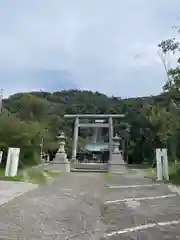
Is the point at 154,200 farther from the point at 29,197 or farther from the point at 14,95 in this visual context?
the point at 14,95

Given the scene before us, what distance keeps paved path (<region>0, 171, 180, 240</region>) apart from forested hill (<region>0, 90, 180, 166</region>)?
11140 mm

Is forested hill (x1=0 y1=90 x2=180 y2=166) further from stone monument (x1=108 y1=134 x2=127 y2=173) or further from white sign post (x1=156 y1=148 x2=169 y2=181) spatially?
stone monument (x1=108 y1=134 x2=127 y2=173)

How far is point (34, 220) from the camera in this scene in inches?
237

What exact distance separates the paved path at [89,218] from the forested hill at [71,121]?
439 inches

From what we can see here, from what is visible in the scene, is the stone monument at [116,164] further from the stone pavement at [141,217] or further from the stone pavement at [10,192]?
the stone pavement at [141,217]

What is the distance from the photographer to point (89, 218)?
6547mm

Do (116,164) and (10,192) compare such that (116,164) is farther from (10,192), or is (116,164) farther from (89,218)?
(89,218)

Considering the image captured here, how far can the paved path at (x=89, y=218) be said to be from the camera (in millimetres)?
5121

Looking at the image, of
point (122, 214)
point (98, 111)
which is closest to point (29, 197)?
point (122, 214)

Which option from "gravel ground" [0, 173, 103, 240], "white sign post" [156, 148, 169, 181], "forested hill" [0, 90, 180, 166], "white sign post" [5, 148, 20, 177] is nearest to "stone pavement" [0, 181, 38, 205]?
"gravel ground" [0, 173, 103, 240]

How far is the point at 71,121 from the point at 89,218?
44.8m

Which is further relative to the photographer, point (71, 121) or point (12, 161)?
point (71, 121)

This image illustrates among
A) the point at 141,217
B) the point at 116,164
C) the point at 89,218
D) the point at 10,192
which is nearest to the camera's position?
the point at 89,218

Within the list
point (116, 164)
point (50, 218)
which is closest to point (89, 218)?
point (50, 218)
